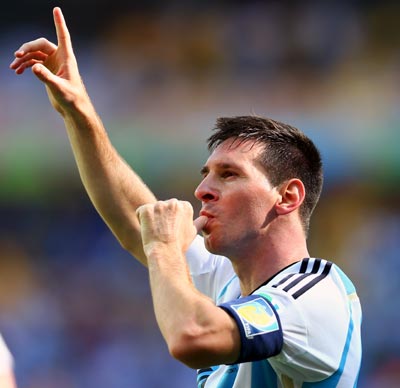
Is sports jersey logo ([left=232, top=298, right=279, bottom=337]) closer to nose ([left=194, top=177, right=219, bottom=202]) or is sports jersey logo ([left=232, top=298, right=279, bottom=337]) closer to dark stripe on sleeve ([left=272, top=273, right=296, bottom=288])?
dark stripe on sleeve ([left=272, top=273, right=296, bottom=288])

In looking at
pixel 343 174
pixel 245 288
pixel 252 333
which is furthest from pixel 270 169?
pixel 343 174

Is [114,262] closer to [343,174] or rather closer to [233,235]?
[343,174]

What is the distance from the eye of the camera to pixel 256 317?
278 cm

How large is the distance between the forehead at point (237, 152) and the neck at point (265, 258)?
0.30 metres

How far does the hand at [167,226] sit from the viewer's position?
9.81ft

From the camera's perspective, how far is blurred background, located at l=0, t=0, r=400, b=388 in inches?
298

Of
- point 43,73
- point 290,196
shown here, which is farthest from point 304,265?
point 43,73

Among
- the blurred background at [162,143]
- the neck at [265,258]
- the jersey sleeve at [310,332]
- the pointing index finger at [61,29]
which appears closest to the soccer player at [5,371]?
the jersey sleeve at [310,332]

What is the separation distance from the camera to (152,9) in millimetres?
8523

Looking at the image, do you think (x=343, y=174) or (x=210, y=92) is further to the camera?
(x=210, y=92)

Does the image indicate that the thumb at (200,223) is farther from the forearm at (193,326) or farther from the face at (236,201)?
the forearm at (193,326)

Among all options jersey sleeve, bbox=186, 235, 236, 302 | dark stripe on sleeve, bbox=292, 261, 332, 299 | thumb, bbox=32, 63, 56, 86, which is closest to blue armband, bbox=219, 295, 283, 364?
dark stripe on sleeve, bbox=292, 261, 332, 299

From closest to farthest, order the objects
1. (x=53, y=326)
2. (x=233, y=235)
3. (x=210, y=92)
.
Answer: (x=233, y=235) < (x=53, y=326) < (x=210, y=92)

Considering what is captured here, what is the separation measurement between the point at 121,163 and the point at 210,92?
172 inches
